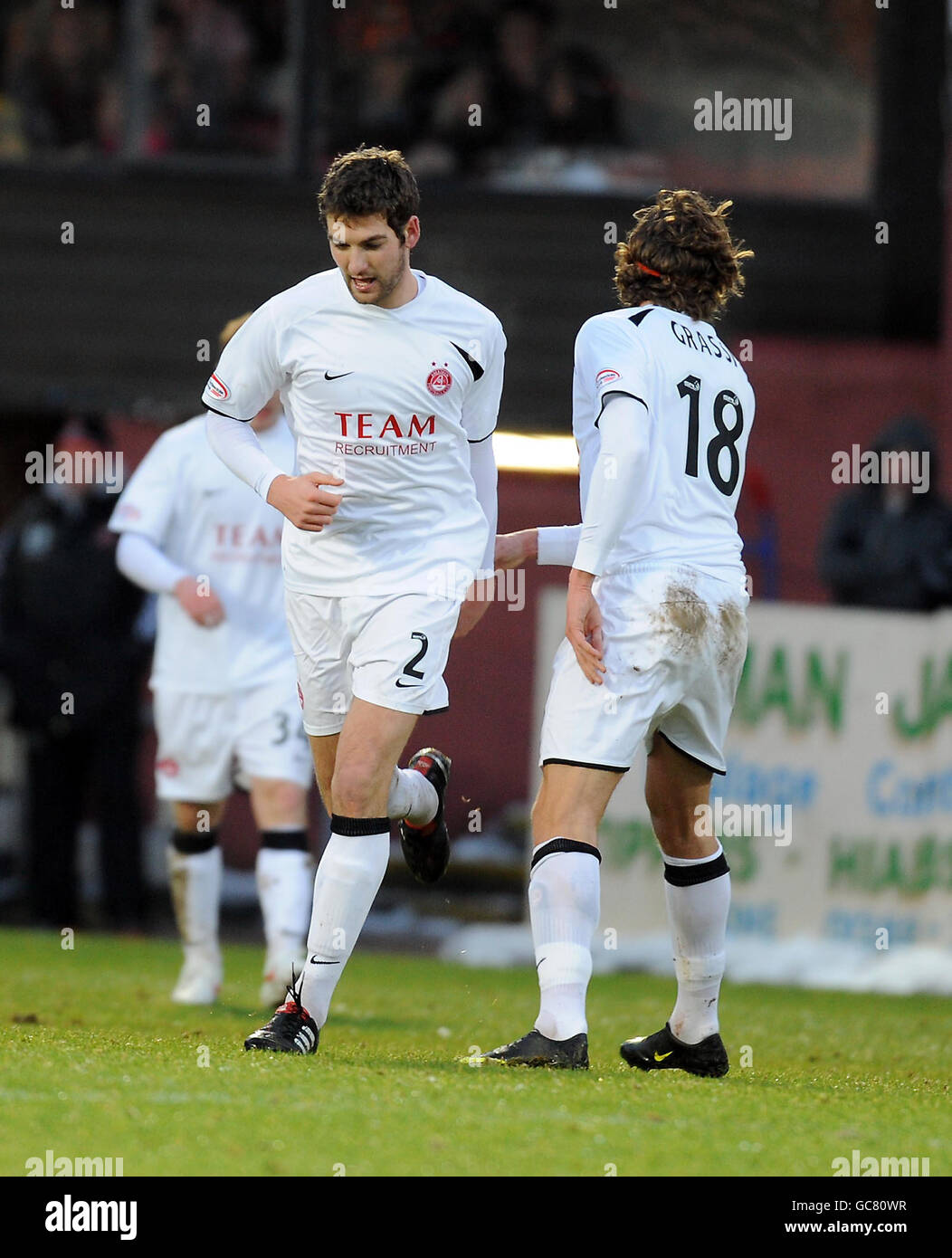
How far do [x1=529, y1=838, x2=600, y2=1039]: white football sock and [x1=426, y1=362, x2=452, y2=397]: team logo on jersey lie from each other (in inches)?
50.2

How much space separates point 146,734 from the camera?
15.2m

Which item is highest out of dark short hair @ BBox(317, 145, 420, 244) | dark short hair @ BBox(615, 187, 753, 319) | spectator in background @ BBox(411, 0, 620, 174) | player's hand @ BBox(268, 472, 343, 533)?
spectator in background @ BBox(411, 0, 620, 174)

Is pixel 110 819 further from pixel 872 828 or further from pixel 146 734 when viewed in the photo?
pixel 872 828

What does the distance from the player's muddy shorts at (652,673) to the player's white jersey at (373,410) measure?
49cm

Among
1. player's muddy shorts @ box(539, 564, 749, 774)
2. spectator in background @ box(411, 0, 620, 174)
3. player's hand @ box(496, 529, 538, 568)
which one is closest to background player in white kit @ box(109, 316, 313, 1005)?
player's hand @ box(496, 529, 538, 568)

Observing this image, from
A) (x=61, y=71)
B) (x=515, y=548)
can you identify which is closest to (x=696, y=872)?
(x=515, y=548)

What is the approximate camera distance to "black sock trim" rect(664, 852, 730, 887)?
6082 mm

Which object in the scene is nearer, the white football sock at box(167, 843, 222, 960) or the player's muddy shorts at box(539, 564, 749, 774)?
the player's muddy shorts at box(539, 564, 749, 774)

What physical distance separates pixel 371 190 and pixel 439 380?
1.88ft

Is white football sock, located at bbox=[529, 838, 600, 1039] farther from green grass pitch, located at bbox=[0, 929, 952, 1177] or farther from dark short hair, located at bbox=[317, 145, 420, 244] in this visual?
dark short hair, located at bbox=[317, 145, 420, 244]

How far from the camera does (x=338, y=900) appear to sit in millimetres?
5785

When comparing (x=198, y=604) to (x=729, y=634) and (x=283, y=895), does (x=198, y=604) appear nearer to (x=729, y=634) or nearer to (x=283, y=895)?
(x=283, y=895)
